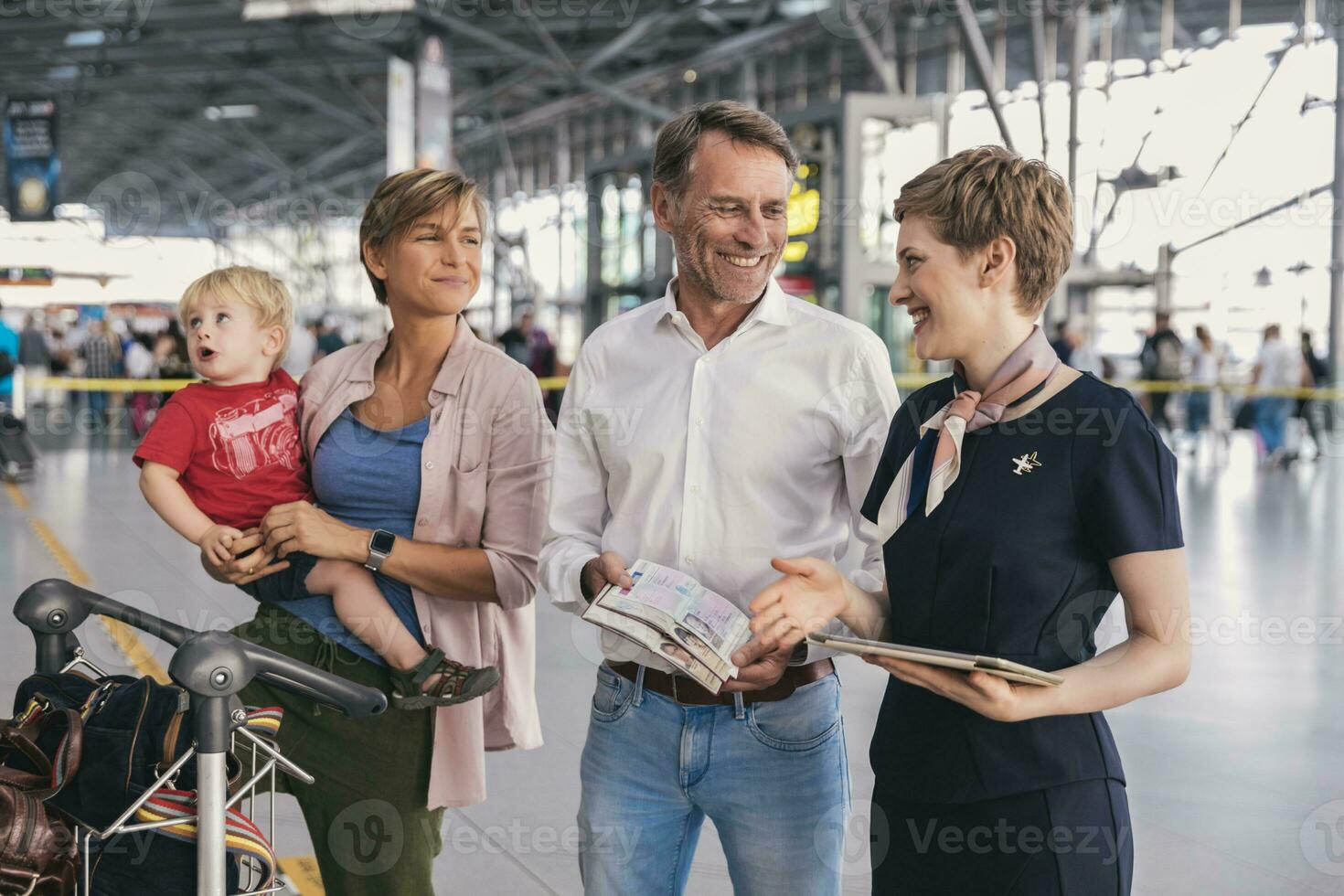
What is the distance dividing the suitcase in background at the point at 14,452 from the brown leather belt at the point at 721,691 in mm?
13043

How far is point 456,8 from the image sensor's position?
25703 mm

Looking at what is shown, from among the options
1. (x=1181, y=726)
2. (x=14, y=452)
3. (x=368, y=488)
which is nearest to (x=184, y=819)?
(x=368, y=488)

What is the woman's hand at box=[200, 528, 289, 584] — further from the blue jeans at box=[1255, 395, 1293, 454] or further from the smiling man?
the blue jeans at box=[1255, 395, 1293, 454]

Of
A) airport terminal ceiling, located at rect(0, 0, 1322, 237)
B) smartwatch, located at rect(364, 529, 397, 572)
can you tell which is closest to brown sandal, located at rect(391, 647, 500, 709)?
smartwatch, located at rect(364, 529, 397, 572)

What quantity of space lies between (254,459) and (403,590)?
39 cm

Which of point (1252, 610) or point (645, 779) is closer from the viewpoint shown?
point (645, 779)

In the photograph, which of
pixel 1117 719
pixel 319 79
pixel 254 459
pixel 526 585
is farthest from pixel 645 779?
pixel 319 79

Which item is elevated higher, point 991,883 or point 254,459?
point 254,459

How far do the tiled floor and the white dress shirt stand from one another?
6.46 ft

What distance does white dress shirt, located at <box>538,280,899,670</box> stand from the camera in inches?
83.9

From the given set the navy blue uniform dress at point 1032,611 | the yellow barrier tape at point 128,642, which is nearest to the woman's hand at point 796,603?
the navy blue uniform dress at point 1032,611

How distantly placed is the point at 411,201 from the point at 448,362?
300 millimetres

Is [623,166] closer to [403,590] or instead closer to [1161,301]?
[1161,301]

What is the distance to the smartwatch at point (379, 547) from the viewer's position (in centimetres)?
→ 231
